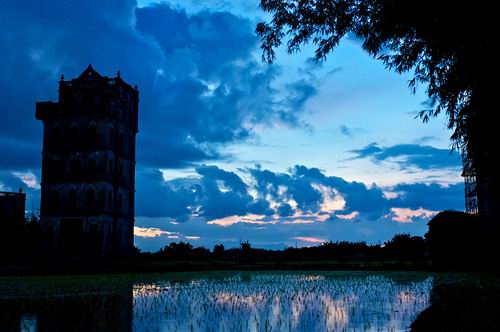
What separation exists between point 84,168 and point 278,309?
39593mm

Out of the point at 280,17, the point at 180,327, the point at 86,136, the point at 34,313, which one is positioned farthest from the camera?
the point at 86,136

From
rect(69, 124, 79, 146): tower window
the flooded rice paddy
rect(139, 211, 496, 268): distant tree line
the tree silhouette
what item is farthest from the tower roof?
the tree silhouette

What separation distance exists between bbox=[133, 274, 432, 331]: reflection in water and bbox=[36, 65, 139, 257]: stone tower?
30.6 metres

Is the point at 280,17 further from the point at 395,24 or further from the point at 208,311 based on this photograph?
the point at 208,311

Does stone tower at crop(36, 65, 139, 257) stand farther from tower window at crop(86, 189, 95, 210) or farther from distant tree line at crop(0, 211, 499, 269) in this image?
distant tree line at crop(0, 211, 499, 269)

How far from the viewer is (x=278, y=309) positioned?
14.7 metres

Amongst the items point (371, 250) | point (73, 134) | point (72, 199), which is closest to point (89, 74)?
point (73, 134)

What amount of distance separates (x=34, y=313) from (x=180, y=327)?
16.0ft

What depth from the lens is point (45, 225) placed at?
4991 centimetres

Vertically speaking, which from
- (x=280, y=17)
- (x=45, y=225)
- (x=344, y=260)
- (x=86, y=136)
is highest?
(x=86, y=136)

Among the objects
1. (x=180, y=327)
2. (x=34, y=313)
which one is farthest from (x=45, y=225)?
(x=180, y=327)

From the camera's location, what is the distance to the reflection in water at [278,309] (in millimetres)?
11617

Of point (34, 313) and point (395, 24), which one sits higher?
point (395, 24)

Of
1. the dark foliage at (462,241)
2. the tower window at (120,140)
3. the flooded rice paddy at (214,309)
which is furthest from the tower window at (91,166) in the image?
the dark foliage at (462,241)
